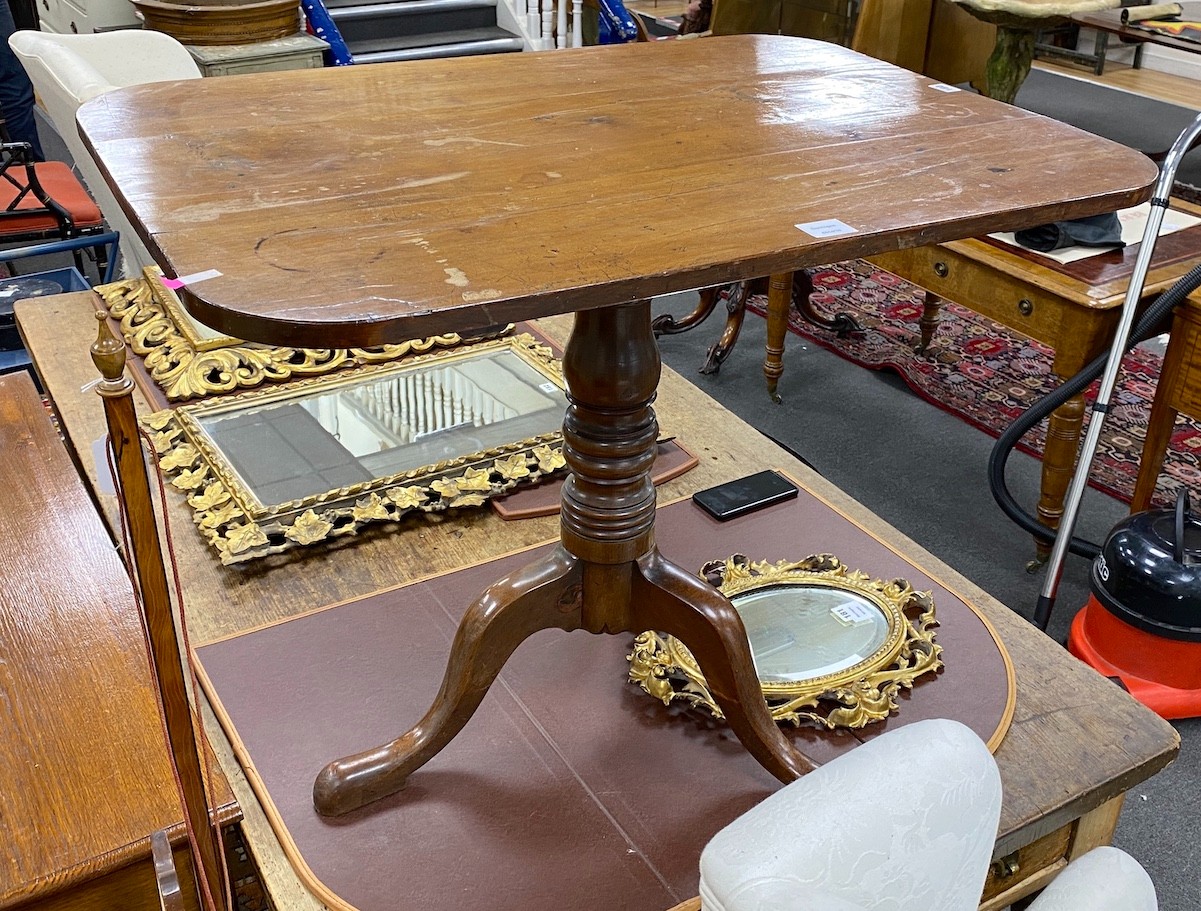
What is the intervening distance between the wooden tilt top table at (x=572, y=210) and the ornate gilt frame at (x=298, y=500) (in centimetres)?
45

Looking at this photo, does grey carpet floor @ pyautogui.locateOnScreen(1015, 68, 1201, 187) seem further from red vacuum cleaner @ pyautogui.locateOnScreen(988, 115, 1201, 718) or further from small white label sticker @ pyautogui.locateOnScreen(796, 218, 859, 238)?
small white label sticker @ pyautogui.locateOnScreen(796, 218, 859, 238)

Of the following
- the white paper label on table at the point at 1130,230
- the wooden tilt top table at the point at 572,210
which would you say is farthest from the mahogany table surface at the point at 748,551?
the white paper label on table at the point at 1130,230

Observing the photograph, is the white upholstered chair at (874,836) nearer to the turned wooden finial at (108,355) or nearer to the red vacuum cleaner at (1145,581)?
the turned wooden finial at (108,355)

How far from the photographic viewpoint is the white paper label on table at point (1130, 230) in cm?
224

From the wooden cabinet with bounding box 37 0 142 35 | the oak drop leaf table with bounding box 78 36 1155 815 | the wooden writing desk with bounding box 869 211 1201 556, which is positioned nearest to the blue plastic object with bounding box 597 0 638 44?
the wooden cabinet with bounding box 37 0 142 35

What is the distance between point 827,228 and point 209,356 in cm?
138

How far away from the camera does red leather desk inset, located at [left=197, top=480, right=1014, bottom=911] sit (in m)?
1.17

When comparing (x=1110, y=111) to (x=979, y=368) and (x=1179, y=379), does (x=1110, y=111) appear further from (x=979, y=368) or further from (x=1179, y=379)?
(x=1179, y=379)

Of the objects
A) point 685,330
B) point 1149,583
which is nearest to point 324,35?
point 685,330

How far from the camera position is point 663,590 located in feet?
4.17

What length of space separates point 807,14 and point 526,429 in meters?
4.18

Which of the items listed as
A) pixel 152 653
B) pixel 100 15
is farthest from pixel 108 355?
pixel 100 15

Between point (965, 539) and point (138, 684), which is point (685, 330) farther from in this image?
point (138, 684)

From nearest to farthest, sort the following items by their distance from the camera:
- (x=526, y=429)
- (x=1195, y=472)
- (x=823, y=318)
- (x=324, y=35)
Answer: (x=526, y=429), (x=1195, y=472), (x=823, y=318), (x=324, y=35)
